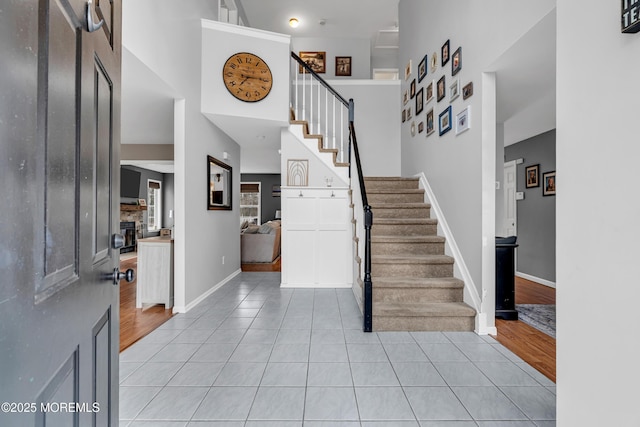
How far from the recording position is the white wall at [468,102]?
235 centimetres

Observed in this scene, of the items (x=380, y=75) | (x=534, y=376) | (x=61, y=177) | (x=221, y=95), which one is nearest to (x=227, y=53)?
(x=221, y=95)

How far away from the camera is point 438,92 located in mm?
3631

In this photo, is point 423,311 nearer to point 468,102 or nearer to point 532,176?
point 468,102

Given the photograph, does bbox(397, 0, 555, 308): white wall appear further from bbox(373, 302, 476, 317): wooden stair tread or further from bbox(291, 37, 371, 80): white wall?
bbox(291, 37, 371, 80): white wall

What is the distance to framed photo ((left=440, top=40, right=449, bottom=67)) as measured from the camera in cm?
340

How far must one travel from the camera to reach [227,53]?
12.4ft

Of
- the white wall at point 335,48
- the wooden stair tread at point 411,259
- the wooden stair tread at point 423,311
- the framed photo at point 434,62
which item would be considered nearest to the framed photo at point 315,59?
the white wall at point 335,48

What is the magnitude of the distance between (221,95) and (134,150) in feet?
10.7

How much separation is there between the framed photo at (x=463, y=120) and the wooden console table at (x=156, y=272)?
3439 millimetres

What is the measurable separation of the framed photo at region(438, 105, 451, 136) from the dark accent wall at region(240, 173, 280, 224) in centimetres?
773

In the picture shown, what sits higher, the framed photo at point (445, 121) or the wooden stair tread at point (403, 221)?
the framed photo at point (445, 121)
